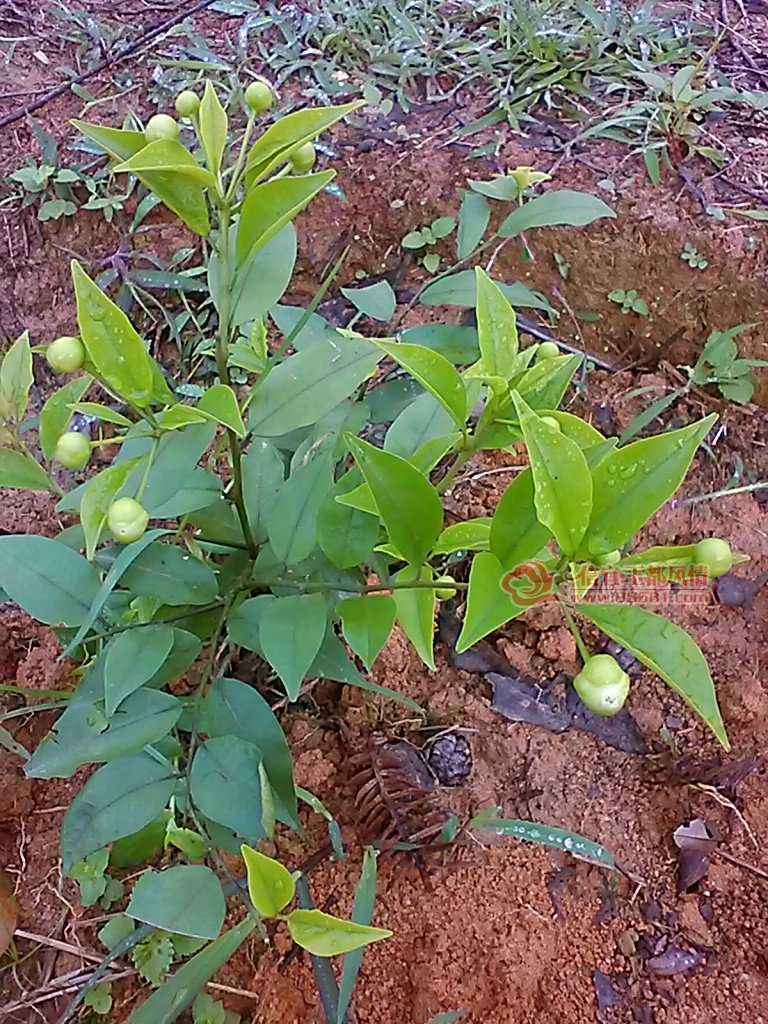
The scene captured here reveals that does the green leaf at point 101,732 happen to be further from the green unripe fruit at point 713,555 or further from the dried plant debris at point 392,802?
the green unripe fruit at point 713,555

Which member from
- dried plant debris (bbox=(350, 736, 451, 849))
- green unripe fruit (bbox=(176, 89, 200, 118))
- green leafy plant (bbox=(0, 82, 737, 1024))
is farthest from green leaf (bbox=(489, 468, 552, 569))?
dried plant debris (bbox=(350, 736, 451, 849))

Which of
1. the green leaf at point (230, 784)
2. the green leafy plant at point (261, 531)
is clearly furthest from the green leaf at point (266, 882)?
the green leaf at point (230, 784)

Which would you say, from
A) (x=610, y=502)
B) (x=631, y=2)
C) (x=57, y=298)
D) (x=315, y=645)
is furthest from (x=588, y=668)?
(x=631, y=2)

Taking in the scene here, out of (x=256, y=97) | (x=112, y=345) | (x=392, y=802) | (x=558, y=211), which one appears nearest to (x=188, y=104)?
(x=256, y=97)

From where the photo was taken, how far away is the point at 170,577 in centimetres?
93

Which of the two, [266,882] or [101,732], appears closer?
[266,882]

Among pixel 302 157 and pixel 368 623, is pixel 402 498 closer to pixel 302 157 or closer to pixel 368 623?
pixel 368 623

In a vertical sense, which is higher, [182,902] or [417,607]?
[417,607]

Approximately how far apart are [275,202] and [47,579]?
1.44ft

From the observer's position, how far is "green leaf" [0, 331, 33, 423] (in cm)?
81

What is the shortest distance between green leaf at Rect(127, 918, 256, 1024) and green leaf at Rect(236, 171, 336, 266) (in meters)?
0.57

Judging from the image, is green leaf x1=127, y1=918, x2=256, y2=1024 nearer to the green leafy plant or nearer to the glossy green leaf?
the green leafy plant

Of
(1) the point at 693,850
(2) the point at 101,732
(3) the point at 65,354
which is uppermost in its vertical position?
(3) the point at 65,354

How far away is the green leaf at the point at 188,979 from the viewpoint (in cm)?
79
